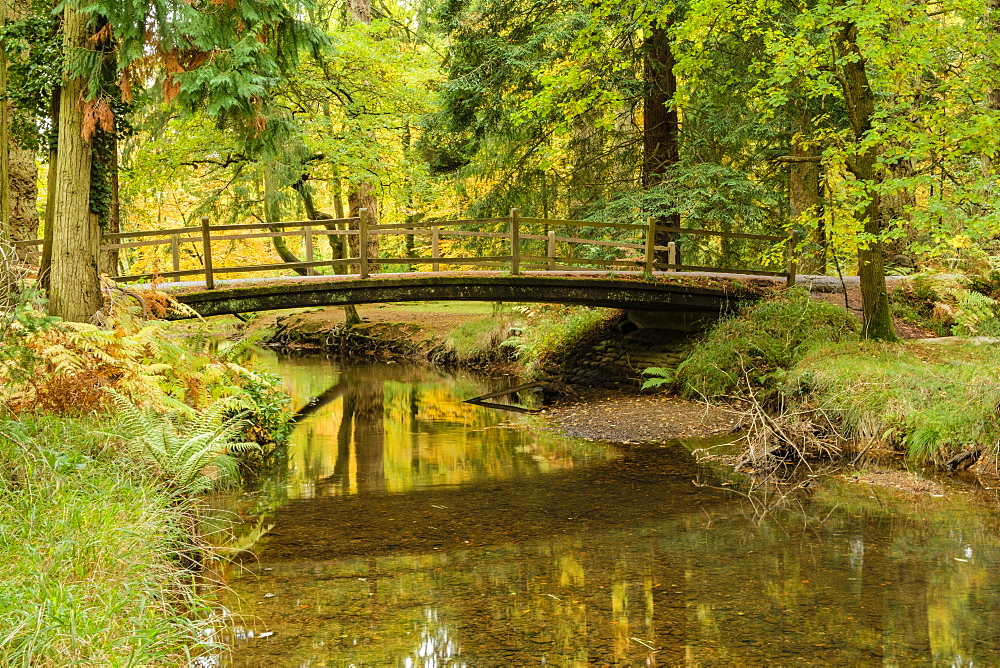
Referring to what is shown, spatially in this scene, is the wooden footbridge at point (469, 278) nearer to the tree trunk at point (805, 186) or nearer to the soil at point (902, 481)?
the tree trunk at point (805, 186)

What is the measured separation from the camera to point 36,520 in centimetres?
530

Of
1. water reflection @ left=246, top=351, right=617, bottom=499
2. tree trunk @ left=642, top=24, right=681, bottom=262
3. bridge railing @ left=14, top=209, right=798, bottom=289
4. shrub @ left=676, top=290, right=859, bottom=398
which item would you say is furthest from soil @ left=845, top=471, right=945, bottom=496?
tree trunk @ left=642, top=24, right=681, bottom=262

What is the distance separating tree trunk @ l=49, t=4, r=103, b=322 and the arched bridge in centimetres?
295

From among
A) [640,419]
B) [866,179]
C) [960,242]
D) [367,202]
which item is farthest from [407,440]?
[367,202]

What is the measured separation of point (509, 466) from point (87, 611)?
661cm

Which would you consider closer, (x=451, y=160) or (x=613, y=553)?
(x=613, y=553)

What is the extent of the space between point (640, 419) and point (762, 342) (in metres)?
2.32

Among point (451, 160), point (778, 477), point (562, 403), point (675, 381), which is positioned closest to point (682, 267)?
point (675, 381)

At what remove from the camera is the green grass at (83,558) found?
13.2 ft

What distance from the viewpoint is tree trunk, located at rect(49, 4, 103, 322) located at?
9281 millimetres

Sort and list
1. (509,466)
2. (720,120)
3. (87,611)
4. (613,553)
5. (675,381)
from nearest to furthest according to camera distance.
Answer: (87,611) → (613,553) → (509,466) → (675,381) → (720,120)

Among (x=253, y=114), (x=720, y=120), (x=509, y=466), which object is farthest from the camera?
(x=720, y=120)

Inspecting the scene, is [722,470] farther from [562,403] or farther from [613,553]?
[562,403]

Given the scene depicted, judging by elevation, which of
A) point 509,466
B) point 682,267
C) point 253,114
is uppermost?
point 253,114
